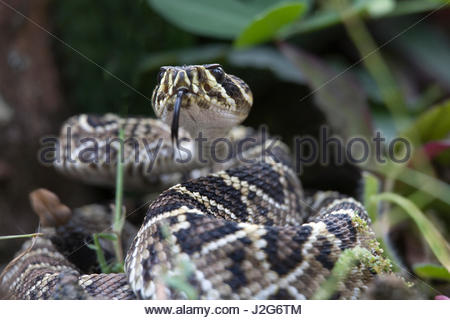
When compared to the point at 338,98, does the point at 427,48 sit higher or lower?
higher

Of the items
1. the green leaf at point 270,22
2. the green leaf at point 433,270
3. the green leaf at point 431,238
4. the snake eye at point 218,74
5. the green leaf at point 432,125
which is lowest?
the green leaf at point 433,270

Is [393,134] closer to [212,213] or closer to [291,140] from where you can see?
[291,140]

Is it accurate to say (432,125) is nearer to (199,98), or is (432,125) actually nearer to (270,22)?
(270,22)

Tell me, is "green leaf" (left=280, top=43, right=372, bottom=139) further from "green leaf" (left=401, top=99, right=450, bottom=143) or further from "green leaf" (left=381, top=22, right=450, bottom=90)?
"green leaf" (left=381, top=22, right=450, bottom=90)

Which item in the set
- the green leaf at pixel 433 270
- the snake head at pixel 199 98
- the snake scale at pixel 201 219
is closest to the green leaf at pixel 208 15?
the snake scale at pixel 201 219

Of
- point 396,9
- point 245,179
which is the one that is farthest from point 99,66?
point 396,9

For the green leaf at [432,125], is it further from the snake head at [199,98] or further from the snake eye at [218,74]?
the snake eye at [218,74]

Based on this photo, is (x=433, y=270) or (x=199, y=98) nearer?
(x=433, y=270)

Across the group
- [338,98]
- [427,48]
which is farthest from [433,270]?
[427,48]
